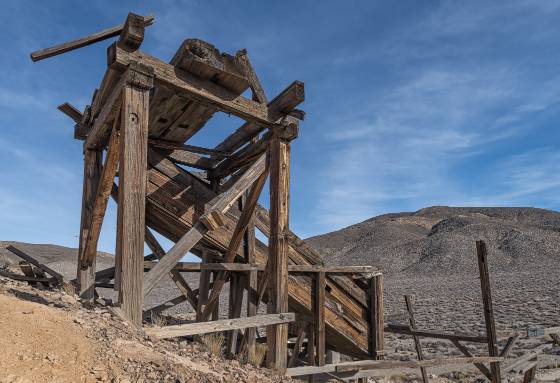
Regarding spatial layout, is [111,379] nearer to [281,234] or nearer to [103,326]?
[103,326]

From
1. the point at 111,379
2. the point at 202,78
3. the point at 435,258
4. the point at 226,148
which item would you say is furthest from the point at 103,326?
the point at 435,258

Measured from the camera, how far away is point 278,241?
568 cm

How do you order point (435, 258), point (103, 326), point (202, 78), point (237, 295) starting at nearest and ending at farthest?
point (103, 326) → point (202, 78) → point (237, 295) → point (435, 258)

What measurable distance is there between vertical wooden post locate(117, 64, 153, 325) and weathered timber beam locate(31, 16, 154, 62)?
0.69 metres

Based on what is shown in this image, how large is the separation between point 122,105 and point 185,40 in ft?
3.20

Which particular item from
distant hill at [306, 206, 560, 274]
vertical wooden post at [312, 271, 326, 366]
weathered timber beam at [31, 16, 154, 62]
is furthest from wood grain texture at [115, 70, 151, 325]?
distant hill at [306, 206, 560, 274]

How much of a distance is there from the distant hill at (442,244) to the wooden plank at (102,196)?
43.8 metres

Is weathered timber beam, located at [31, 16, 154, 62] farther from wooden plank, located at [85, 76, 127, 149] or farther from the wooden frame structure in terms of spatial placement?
wooden plank, located at [85, 76, 127, 149]

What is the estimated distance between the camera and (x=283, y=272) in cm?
564

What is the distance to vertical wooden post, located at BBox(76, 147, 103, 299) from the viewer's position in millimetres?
6570

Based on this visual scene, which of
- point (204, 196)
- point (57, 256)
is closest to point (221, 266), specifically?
point (204, 196)

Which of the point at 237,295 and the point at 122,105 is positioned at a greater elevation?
the point at 122,105

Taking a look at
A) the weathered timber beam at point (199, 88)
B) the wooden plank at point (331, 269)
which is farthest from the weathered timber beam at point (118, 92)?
the wooden plank at point (331, 269)

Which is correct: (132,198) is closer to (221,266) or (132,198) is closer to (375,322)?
(221,266)
